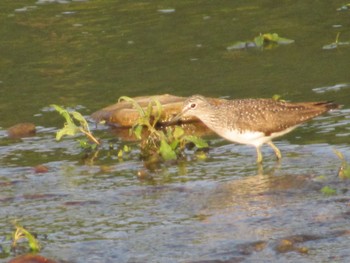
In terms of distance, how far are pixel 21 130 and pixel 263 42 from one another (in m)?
4.59

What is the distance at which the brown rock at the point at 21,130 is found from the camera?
12406mm

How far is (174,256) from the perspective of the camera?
827 centimetres

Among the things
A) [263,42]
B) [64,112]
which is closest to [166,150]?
[64,112]

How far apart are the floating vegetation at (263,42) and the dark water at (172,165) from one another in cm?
12

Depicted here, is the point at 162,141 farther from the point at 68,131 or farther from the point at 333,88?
the point at 333,88

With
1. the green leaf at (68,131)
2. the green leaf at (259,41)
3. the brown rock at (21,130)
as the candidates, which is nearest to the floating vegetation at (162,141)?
the green leaf at (68,131)

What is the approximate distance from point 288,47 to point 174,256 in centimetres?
786

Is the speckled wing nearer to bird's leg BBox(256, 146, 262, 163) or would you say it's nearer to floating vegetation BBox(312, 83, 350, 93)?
bird's leg BBox(256, 146, 262, 163)

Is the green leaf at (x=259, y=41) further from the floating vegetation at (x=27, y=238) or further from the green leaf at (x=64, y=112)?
the floating vegetation at (x=27, y=238)

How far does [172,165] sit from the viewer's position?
10.9 meters

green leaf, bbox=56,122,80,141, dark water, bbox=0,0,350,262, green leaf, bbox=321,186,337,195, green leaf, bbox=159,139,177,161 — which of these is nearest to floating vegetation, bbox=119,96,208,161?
green leaf, bbox=159,139,177,161

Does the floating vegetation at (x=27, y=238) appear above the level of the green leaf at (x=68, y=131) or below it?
below

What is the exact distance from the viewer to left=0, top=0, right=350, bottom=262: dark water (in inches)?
340

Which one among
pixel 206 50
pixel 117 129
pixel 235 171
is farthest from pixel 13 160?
pixel 206 50
